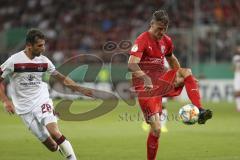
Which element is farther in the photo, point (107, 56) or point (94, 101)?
point (107, 56)

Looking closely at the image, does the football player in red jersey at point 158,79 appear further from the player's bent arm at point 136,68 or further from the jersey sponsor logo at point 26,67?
the jersey sponsor logo at point 26,67

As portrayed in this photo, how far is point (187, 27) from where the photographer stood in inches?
1328

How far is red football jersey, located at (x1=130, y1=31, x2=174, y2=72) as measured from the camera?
443 inches

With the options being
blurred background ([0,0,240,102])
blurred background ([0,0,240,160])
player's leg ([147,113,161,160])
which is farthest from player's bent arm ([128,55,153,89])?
blurred background ([0,0,240,102])

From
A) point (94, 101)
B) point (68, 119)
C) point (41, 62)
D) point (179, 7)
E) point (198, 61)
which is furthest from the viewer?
point (179, 7)

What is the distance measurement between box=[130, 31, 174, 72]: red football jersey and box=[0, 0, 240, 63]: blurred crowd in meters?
19.6

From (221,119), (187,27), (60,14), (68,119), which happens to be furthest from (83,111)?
(60,14)

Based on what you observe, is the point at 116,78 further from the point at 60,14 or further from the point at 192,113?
the point at 192,113

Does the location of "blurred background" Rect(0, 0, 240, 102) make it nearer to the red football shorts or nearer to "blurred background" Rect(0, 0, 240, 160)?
"blurred background" Rect(0, 0, 240, 160)

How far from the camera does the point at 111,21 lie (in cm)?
3712

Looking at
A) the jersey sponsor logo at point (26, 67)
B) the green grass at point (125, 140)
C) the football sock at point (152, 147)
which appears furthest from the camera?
the green grass at point (125, 140)

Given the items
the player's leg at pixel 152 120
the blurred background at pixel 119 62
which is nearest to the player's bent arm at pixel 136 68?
the player's leg at pixel 152 120

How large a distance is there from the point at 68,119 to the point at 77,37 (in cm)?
1572

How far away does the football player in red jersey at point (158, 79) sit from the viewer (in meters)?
11.1
